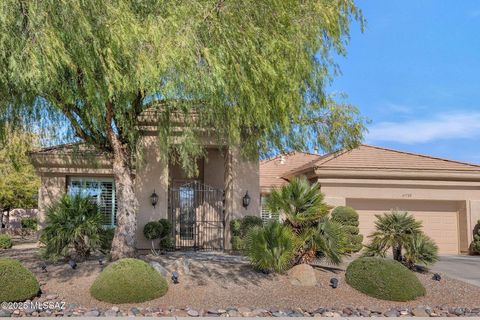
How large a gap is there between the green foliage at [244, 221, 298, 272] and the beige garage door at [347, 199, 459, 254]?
446 inches

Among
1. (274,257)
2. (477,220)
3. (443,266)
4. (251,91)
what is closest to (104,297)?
(274,257)

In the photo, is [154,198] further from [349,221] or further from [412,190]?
[412,190]

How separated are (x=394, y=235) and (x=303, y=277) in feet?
10.5

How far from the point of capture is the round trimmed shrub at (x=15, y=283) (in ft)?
30.6

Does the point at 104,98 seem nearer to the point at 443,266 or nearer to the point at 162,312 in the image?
the point at 162,312

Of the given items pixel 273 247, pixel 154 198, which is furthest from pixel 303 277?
pixel 154 198

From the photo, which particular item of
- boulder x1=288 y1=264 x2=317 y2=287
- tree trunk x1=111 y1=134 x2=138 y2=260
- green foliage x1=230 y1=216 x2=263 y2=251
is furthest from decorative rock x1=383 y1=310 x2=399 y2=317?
green foliage x1=230 y1=216 x2=263 y2=251

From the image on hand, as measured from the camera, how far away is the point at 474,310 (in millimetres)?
9828

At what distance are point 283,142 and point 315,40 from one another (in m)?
Result: 3.55

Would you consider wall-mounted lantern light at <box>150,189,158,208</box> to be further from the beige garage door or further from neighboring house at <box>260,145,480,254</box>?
the beige garage door

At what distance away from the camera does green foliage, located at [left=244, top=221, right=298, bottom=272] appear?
11039 mm

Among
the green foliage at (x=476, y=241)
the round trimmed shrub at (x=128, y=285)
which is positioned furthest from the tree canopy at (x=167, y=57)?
the green foliage at (x=476, y=241)

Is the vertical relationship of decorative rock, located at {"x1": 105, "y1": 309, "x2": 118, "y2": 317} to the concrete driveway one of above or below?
above

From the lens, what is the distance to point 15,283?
9.41m
